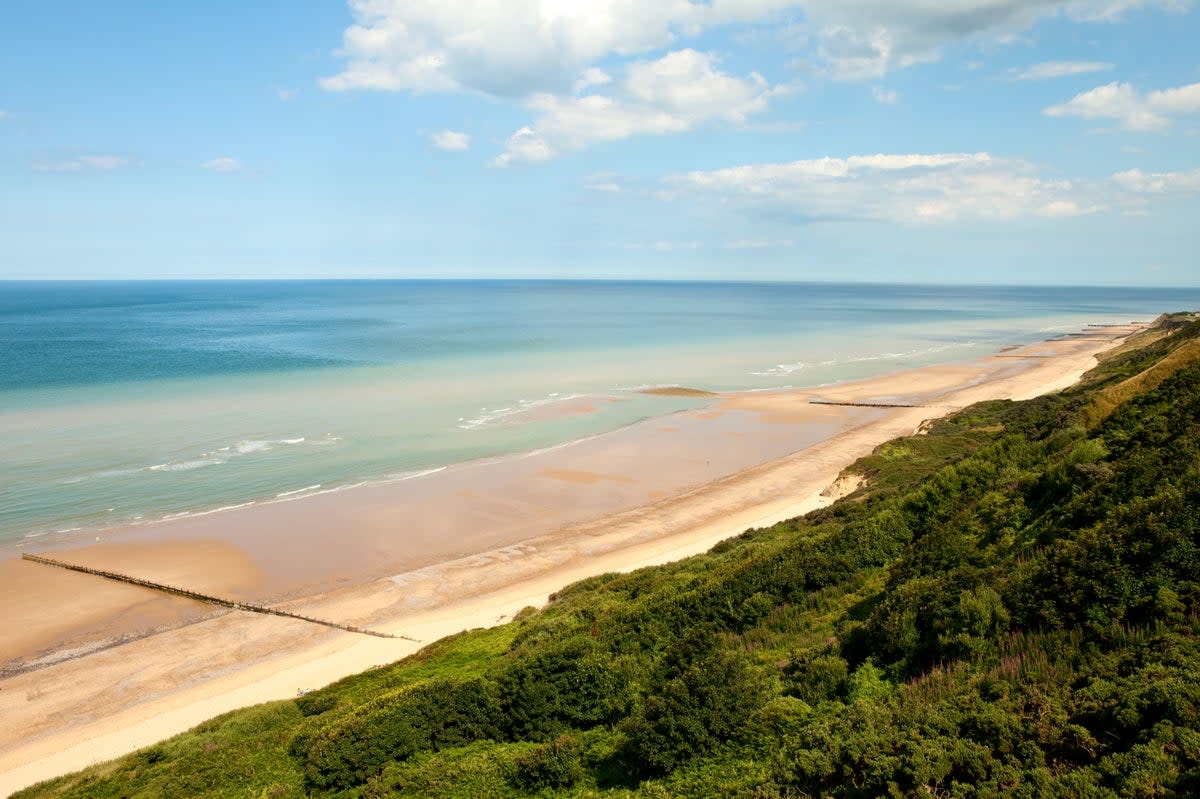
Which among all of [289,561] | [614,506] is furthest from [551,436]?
[289,561]

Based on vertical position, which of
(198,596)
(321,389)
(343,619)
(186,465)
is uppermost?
(321,389)

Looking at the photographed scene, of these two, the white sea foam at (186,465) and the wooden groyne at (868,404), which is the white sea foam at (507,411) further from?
the wooden groyne at (868,404)

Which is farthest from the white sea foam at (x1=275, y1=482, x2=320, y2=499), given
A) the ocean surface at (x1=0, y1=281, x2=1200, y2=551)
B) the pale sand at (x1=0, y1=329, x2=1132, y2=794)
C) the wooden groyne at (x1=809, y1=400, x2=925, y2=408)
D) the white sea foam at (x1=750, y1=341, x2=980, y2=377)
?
the white sea foam at (x1=750, y1=341, x2=980, y2=377)

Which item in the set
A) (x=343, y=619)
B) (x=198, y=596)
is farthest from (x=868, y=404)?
(x=198, y=596)

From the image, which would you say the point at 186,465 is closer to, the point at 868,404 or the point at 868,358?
the point at 868,404

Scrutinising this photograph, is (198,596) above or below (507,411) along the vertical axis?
below

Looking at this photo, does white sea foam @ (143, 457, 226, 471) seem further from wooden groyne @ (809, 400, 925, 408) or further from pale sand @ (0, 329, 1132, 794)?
wooden groyne @ (809, 400, 925, 408)
